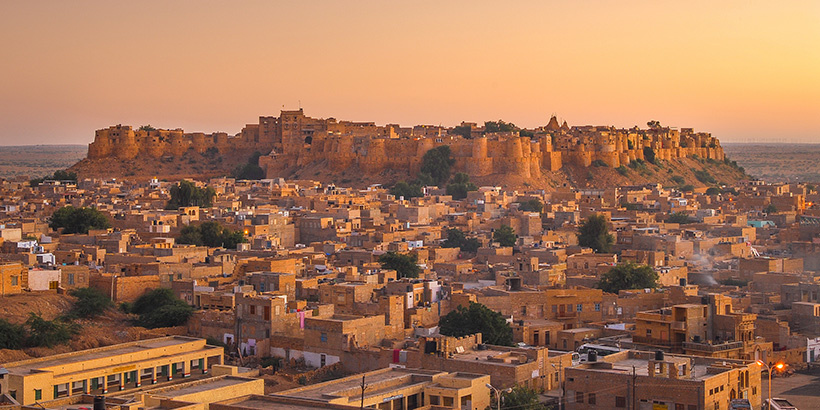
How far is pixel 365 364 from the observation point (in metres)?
22.8

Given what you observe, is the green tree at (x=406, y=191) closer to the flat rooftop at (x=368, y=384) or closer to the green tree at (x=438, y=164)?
the green tree at (x=438, y=164)

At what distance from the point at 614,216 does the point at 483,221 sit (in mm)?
5123

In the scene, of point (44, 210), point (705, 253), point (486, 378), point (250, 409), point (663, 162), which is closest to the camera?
point (250, 409)

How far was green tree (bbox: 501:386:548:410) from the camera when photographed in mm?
18484

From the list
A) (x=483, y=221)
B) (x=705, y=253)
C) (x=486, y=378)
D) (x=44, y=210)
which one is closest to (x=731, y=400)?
(x=486, y=378)

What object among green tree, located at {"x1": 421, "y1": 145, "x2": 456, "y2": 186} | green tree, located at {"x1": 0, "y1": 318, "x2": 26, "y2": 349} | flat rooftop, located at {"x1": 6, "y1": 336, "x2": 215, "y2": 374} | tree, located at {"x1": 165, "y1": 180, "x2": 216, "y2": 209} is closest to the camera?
flat rooftop, located at {"x1": 6, "y1": 336, "x2": 215, "y2": 374}

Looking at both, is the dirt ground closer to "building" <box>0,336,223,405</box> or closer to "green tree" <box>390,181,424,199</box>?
"building" <box>0,336,223,405</box>

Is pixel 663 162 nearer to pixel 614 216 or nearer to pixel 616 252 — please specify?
pixel 614 216

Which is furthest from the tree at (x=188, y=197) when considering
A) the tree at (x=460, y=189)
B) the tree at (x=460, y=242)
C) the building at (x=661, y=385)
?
the building at (x=661, y=385)

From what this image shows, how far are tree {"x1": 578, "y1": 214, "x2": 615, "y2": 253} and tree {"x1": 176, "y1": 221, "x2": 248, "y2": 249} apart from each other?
10456 mm

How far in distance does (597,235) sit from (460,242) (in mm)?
4190

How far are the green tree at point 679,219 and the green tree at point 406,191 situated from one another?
1454 cm

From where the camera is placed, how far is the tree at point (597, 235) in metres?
39.4

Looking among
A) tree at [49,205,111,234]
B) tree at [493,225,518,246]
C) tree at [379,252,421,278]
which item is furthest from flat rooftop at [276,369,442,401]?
tree at [49,205,111,234]
